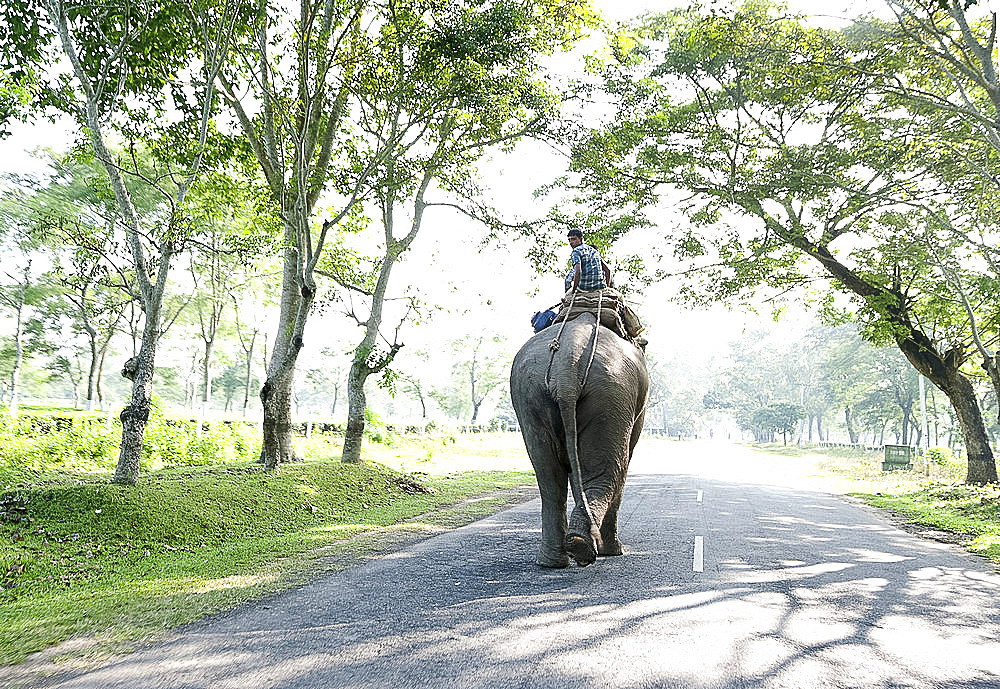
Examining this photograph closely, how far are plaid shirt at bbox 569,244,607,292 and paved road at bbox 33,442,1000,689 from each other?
305cm

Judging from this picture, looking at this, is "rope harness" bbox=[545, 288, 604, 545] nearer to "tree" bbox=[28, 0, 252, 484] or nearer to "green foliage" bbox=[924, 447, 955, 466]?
"tree" bbox=[28, 0, 252, 484]

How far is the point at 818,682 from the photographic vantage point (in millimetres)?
3477

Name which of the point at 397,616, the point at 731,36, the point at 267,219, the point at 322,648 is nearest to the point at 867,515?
the point at 731,36

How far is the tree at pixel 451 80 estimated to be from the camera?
33.4 feet

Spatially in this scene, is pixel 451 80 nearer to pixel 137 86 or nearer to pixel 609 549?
pixel 137 86

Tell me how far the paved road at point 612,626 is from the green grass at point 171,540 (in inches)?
26.8

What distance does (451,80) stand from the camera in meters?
10.7

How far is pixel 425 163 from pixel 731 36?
6.70m

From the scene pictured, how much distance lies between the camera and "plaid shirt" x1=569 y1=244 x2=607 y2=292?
23.5 ft

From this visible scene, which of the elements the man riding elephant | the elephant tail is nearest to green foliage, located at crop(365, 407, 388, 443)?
the man riding elephant

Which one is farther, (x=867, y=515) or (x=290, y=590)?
(x=867, y=515)

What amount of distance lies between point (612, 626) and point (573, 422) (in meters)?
1.87

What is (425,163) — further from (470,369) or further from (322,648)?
(470,369)

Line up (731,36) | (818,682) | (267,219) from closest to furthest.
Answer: (818,682)
(731,36)
(267,219)
